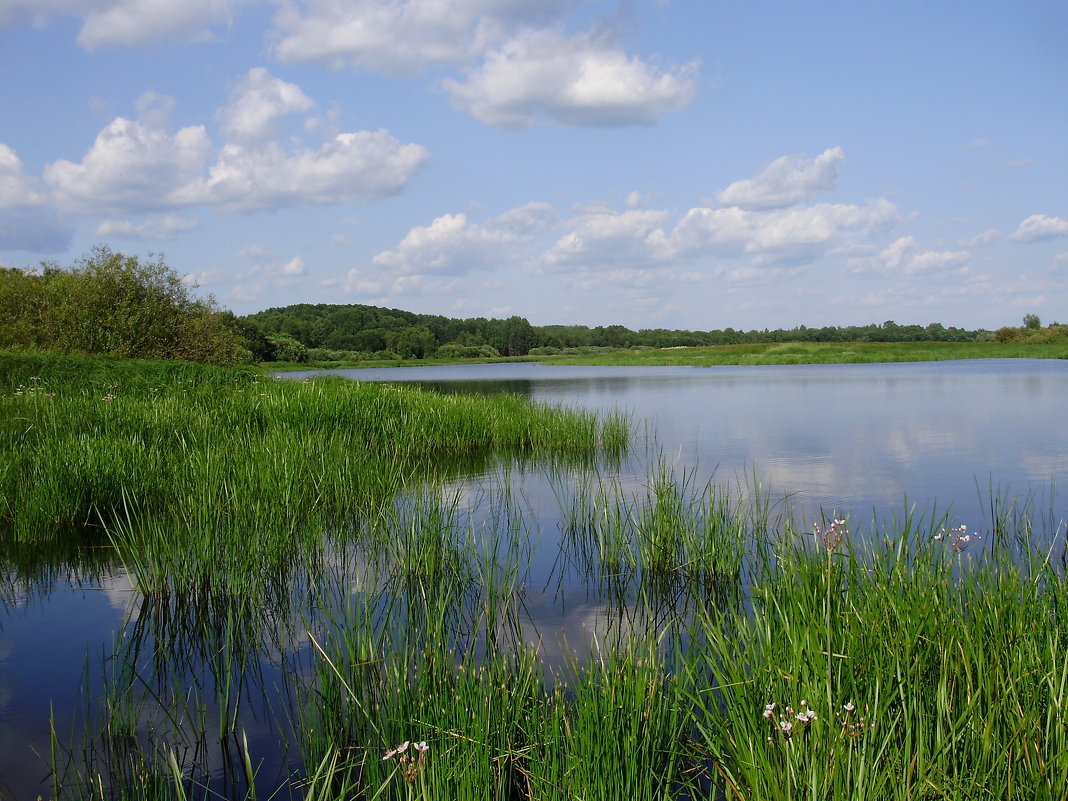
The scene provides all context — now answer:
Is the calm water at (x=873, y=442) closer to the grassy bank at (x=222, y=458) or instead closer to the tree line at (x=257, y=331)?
the grassy bank at (x=222, y=458)

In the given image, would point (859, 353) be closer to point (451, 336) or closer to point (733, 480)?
point (733, 480)

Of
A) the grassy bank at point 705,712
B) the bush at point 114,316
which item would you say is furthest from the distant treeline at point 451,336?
the grassy bank at point 705,712

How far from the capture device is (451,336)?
141875 mm

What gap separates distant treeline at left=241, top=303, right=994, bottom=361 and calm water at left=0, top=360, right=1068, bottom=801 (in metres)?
74.7

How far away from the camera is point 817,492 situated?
9.74 meters

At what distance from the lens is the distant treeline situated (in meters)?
104

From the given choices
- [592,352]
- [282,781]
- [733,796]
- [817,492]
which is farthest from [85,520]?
[592,352]

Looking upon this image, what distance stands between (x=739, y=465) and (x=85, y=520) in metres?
9.36

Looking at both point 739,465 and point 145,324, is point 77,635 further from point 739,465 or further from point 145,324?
point 145,324

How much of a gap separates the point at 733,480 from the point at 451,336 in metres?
133

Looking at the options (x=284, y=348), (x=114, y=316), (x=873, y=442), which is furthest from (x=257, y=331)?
(x=873, y=442)

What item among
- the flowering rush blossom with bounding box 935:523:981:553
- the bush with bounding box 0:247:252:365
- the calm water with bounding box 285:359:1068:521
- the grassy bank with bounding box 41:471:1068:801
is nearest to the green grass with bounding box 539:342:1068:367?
the calm water with bounding box 285:359:1068:521

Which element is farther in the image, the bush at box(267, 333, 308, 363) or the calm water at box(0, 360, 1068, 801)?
the bush at box(267, 333, 308, 363)

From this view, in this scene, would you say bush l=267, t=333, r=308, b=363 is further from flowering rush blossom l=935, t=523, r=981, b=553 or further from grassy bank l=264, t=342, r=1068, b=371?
flowering rush blossom l=935, t=523, r=981, b=553
